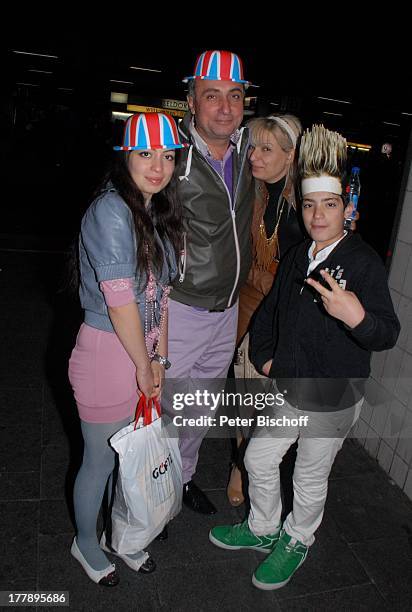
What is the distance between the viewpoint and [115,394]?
1.99 m

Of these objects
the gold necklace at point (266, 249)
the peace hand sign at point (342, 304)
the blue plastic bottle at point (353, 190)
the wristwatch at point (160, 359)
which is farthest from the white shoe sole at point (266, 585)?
the blue plastic bottle at point (353, 190)

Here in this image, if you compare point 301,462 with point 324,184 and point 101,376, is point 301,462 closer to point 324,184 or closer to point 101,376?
point 101,376

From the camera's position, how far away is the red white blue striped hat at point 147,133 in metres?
1.89

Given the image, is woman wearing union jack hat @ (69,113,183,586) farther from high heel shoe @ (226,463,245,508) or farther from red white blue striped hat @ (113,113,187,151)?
high heel shoe @ (226,463,245,508)

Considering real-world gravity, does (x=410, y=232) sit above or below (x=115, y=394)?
above

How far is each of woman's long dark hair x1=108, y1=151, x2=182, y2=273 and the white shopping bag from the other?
1.95 ft

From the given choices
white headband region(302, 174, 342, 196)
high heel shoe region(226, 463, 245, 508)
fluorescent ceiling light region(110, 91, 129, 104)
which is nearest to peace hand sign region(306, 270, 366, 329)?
white headband region(302, 174, 342, 196)

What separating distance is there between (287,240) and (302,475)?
42.9 inches

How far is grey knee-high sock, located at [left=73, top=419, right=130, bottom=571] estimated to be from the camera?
6.69 feet

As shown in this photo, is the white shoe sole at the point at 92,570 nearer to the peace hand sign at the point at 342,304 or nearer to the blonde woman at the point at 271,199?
the blonde woman at the point at 271,199

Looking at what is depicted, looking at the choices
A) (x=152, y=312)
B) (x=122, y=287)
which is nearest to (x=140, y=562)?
(x=152, y=312)

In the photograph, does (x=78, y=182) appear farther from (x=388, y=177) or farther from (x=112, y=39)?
(x=388, y=177)

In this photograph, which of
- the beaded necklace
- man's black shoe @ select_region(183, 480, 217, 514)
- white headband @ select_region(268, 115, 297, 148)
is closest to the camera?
the beaded necklace

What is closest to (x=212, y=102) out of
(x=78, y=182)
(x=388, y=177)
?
(x=388, y=177)
